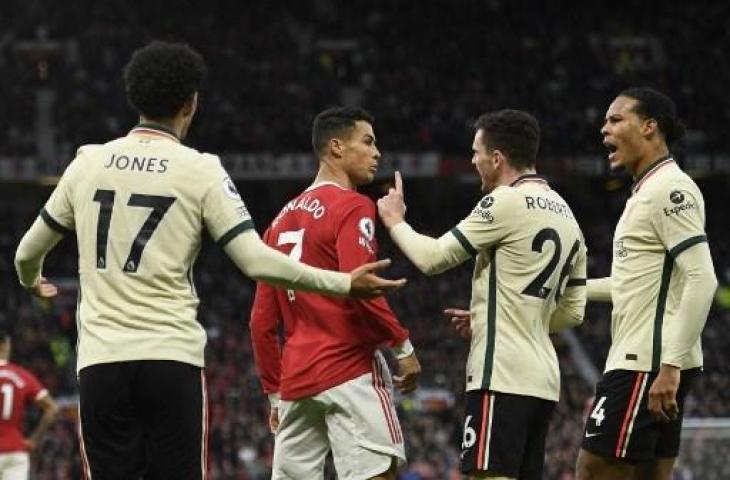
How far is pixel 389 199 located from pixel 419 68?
82.7 ft

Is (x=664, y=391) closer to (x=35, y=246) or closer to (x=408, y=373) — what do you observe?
(x=408, y=373)

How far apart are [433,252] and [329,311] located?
514 mm

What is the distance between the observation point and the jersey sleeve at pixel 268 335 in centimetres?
627

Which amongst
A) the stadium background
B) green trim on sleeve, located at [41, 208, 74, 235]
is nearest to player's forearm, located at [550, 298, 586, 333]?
green trim on sleeve, located at [41, 208, 74, 235]

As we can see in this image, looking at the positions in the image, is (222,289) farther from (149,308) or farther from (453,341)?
(149,308)

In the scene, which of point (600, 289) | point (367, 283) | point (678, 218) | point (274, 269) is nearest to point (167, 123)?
point (274, 269)

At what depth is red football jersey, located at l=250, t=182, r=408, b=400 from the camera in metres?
5.92

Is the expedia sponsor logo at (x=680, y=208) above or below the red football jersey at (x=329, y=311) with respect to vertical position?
above

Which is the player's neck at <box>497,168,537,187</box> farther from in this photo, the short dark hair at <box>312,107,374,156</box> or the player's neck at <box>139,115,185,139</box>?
the player's neck at <box>139,115,185,139</box>

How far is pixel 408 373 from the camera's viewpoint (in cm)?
590

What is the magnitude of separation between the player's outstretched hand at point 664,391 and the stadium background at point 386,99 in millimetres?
17416

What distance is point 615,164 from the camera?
20.1 feet

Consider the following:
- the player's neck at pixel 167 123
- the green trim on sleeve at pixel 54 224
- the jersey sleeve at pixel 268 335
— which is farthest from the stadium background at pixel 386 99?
the player's neck at pixel 167 123

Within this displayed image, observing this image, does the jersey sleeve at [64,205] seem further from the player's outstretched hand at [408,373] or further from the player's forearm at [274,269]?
the player's outstretched hand at [408,373]
